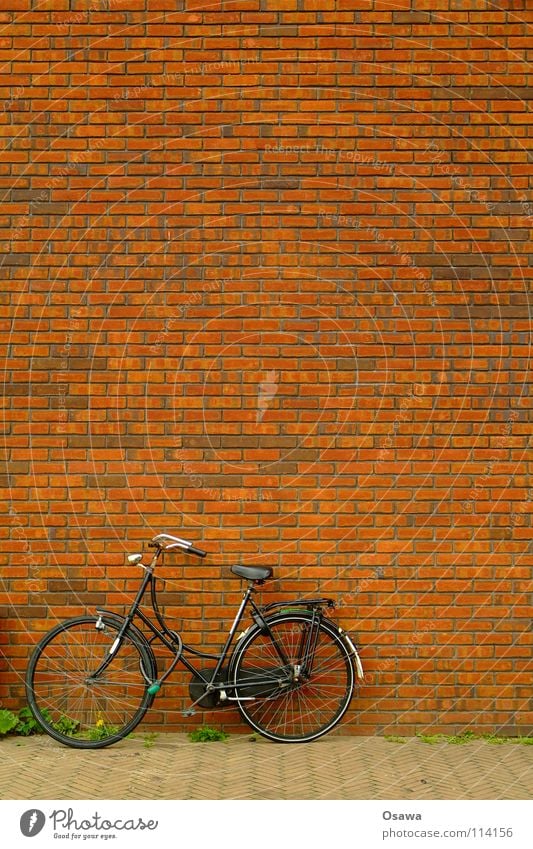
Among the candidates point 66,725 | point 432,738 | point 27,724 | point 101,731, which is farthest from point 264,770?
point 27,724

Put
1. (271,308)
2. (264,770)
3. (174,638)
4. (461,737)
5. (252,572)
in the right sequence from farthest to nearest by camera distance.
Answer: (271,308), (461,737), (174,638), (252,572), (264,770)

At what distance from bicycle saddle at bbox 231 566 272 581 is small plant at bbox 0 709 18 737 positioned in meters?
1.68

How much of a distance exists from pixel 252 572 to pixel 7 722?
5.94 feet

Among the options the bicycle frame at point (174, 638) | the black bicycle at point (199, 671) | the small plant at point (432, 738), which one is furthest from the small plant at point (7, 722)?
the small plant at point (432, 738)

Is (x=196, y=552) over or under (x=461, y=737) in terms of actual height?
over

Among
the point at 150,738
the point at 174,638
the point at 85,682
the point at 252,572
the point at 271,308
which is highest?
the point at 271,308

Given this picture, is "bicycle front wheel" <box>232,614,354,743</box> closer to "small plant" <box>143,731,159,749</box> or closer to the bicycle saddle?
the bicycle saddle

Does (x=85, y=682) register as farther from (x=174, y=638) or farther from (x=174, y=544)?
(x=174, y=544)

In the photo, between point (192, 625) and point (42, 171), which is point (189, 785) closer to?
point (192, 625)

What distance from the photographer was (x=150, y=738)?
6.64 metres

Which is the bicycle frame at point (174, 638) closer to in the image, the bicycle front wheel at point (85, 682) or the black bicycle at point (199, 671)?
the black bicycle at point (199, 671)

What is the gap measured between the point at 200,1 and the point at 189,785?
194 inches

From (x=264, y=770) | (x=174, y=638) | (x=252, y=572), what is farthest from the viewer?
(x=174, y=638)
